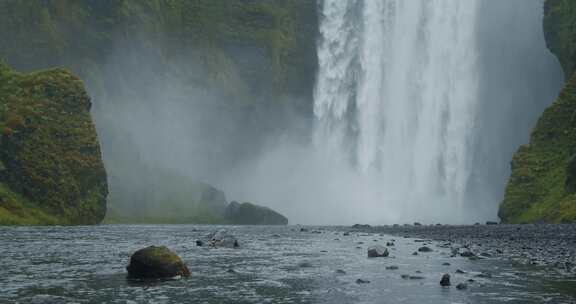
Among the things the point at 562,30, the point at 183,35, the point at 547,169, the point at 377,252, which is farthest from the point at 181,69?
the point at 377,252

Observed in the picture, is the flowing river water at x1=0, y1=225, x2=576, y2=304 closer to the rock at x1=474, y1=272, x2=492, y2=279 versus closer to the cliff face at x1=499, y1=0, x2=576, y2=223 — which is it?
the rock at x1=474, y1=272, x2=492, y2=279

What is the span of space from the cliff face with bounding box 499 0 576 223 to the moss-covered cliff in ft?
197

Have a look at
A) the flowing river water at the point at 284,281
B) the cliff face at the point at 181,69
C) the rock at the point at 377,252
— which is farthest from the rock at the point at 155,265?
the cliff face at the point at 181,69

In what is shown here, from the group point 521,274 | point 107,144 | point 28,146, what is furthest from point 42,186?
point 521,274

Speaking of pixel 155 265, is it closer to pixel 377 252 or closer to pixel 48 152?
pixel 377 252

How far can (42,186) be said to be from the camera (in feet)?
267

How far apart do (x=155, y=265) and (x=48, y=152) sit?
244 ft

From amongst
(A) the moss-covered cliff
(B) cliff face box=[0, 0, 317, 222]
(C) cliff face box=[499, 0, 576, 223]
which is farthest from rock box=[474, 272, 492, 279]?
(B) cliff face box=[0, 0, 317, 222]

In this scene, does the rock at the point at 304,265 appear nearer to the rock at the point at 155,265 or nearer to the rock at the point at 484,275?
the rock at the point at 155,265

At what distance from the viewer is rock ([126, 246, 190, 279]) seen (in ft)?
57.7

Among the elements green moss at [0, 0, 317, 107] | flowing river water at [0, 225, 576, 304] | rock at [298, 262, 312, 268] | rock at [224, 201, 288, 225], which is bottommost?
flowing river water at [0, 225, 576, 304]

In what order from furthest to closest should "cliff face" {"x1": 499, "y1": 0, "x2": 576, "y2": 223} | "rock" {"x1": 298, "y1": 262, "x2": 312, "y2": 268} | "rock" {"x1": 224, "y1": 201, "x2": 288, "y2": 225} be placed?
"rock" {"x1": 224, "y1": 201, "x2": 288, "y2": 225}, "cliff face" {"x1": 499, "y1": 0, "x2": 576, "y2": 223}, "rock" {"x1": 298, "y1": 262, "x2": 312, "y2": 268}

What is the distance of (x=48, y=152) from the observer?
278ft

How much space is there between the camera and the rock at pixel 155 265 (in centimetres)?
1758
